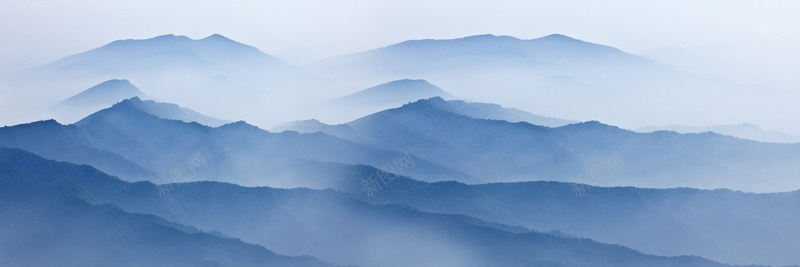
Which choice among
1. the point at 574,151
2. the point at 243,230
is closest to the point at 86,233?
the point at 243,230

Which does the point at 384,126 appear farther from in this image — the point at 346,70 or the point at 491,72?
the point at 491,72

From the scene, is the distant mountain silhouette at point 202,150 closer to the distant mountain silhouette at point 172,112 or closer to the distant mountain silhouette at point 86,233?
the distant mountain silhouette at point 172,112

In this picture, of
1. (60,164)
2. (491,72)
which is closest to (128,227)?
(60,164)

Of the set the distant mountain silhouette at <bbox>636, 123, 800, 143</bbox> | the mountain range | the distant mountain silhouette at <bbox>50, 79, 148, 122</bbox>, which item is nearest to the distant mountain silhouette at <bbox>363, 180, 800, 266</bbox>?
the mountain range

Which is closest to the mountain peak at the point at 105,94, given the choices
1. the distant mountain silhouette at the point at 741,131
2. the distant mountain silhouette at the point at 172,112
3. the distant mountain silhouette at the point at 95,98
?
the distant mountain silhouette at the point at 95,98

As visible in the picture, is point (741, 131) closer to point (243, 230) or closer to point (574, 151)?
point (574, 151)
